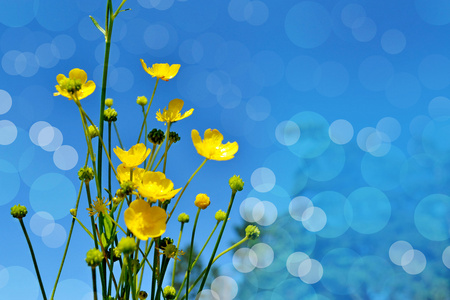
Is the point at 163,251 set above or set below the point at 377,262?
below

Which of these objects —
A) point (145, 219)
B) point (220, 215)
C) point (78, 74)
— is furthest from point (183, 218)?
point (78, 74)

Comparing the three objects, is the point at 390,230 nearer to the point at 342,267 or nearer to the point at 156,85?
the point at 342,267

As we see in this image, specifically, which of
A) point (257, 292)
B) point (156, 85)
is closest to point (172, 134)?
point (156, 85)

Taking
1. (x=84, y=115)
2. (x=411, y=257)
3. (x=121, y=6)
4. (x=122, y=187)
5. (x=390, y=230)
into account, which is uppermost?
(x=390, y=230)

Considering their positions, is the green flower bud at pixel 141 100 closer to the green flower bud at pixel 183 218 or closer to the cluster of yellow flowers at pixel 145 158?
the cluster of yellow flowers at pixel 145 158

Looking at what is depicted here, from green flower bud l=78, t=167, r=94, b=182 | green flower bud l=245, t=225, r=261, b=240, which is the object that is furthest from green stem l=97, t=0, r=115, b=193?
green flower bud l=245, t=225, r=261, b=240

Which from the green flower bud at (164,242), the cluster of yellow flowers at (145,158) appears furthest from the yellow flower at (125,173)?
the green flower bud at (164,242)
